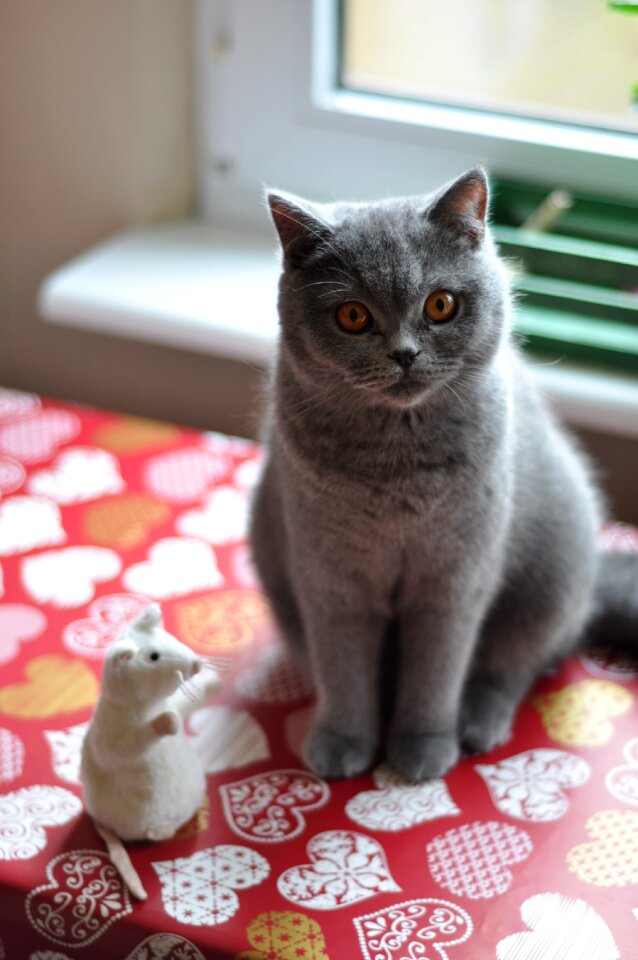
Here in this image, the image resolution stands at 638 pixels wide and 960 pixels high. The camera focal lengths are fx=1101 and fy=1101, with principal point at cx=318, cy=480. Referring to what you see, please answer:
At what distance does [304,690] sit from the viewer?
1.05 m

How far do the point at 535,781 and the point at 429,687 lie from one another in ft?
0.40

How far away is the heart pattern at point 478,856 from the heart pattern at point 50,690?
0.34 m

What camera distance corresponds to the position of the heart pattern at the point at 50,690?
0.99 metres

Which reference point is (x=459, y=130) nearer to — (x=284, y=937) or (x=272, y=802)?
(x=272, y=802)

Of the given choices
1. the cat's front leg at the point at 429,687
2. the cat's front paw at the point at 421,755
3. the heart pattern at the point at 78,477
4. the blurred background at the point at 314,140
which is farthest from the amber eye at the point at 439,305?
the heart pattern at the point at 78,477

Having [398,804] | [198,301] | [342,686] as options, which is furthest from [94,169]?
[398,804]

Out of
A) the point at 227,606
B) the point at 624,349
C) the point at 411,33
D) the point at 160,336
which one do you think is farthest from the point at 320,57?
the point at 227,606

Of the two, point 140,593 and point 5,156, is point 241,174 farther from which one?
point 140,593

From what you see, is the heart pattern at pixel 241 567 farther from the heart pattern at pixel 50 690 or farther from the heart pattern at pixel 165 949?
the heart pattern at pixel 165 949

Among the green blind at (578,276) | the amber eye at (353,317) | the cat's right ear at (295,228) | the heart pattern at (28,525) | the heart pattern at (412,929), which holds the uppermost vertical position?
the cat's right ear at (295,228)

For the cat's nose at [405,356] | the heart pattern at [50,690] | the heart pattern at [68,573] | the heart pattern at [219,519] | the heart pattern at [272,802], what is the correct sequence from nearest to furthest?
1. the cat's nose at [405,356]
2. the heart pattern at [272,802]
3. the heart pattern at [50,690]
4. the heart pattern at [68,573]
5. the heart pattern at [219,519]

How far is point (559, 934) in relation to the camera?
0.80 metres

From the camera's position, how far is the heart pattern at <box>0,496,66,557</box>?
118 centimetres

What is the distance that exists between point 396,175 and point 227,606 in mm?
614
